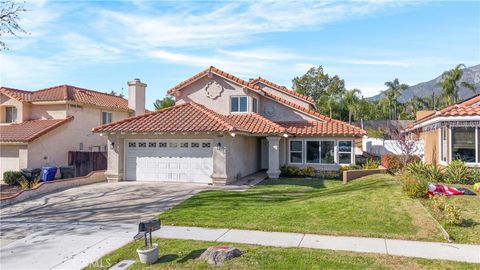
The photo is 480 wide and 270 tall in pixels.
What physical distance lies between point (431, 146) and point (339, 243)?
49.9 ft

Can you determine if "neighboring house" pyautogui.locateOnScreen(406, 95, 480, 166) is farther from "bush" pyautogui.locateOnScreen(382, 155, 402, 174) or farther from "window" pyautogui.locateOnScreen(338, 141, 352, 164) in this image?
"window" pyautogui.locateOnScreen(338, 141, 352, 164)

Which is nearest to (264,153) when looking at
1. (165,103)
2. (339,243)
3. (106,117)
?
(106,117)

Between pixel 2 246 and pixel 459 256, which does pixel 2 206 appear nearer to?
pixel 2 246

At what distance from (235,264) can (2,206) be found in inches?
444

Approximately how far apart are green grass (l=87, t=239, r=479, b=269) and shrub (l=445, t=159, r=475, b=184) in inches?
388

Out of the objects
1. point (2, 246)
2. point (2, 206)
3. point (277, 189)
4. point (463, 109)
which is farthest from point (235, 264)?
point (463, 109)

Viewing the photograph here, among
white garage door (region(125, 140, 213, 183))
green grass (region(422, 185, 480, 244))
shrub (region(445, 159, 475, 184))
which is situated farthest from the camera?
white garage door (region(125, 140, 213, 183))

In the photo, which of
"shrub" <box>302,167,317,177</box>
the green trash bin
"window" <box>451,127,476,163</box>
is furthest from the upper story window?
the green trash bin

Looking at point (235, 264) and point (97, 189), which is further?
point (97, 189)

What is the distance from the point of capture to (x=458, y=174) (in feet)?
51.8

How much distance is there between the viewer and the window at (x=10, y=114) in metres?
27.3

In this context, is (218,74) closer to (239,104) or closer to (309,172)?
(239,104)

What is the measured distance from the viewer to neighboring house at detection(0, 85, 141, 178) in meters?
23.4

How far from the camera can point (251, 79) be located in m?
28.5
